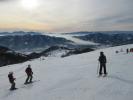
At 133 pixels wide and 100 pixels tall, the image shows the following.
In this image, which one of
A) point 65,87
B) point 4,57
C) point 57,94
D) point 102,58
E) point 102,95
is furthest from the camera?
point 4,57

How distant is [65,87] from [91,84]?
2.21 metres

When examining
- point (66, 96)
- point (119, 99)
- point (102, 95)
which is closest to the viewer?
point (119, 99)

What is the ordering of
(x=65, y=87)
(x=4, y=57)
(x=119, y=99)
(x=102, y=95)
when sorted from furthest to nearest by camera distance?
1. (x=4, y=57)
2. (x=65, y=87)
3. (x=102, y=95)
4. (x=119, y=99)

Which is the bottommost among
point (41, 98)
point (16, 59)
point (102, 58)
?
point (16, 59)

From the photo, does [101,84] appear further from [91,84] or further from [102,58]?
[102,58]

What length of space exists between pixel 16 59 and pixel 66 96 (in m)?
155

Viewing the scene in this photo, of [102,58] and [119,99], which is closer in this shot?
[119,99]

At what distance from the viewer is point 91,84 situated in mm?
15094

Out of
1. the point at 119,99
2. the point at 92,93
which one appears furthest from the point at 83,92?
the point at 119,99

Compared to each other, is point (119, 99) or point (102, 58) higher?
point (102, 58)

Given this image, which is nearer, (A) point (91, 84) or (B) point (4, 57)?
(A) point (91, 84)

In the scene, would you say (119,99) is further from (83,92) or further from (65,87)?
(65,87)

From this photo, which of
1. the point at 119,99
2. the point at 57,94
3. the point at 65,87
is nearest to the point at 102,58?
the point at 65,87

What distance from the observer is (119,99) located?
36.8 feet
